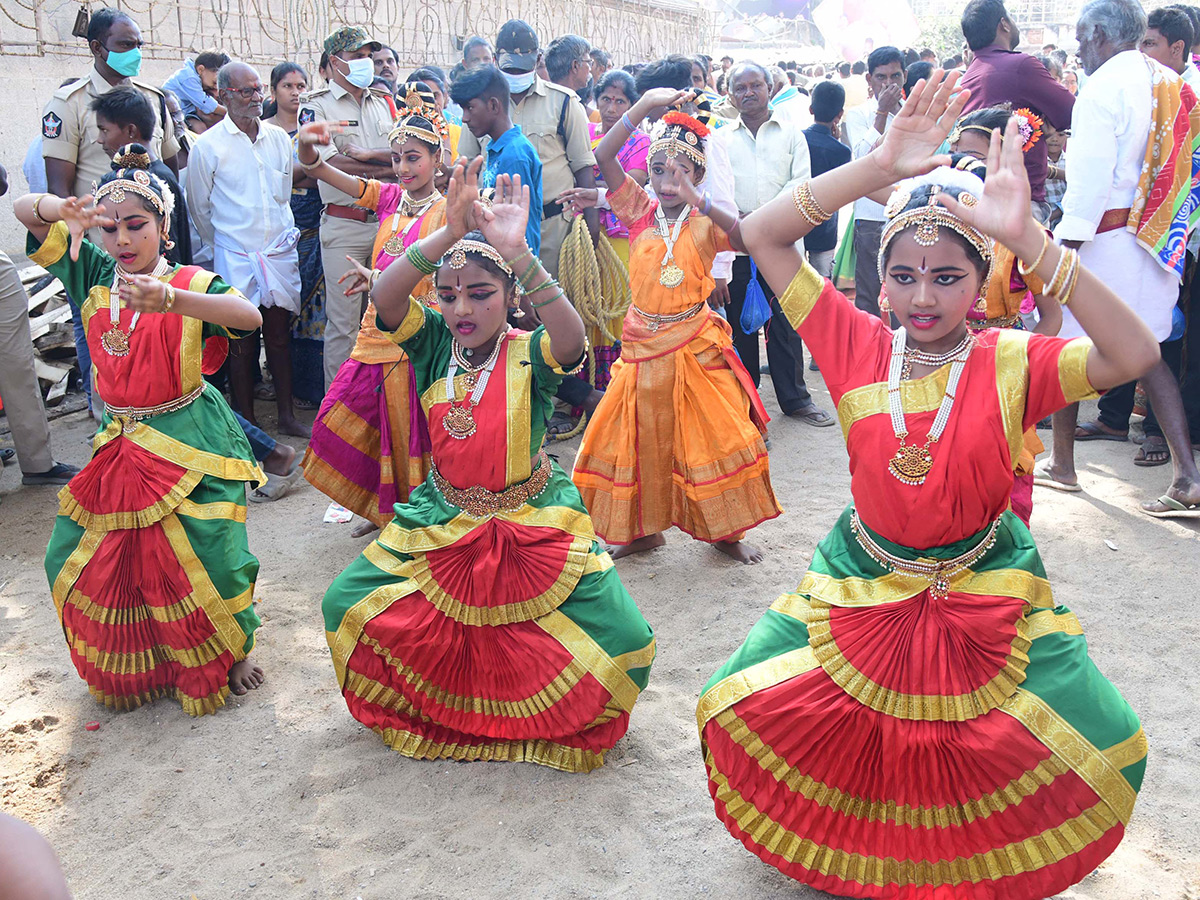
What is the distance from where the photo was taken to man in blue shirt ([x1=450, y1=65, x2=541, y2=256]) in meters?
5.41

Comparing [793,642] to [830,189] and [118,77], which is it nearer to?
[830,189]

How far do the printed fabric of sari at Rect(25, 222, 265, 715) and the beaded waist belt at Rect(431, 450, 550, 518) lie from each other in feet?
3.07

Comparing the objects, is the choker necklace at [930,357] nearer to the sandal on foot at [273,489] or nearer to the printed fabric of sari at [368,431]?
the printed fabric of sari at [368,431]

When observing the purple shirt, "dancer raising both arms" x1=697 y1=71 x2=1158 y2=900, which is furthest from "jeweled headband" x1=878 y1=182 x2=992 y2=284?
the purple shirt

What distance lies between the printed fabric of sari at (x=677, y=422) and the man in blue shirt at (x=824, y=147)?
319 centimetres

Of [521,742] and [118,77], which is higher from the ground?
[118,77]

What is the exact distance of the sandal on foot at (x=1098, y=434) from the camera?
6.48m

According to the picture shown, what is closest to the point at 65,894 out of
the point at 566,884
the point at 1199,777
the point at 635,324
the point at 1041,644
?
the point at 566,884

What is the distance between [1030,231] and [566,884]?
6.73 ft

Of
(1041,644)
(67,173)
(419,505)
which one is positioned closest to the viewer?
(1041,644)

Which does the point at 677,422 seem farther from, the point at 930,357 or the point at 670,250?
the point at 930,357

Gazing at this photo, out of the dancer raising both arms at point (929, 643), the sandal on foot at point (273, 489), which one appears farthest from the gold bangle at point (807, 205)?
the sandal on foot at point (273, 489)

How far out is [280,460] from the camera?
5871mm

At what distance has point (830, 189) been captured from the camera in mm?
2609
